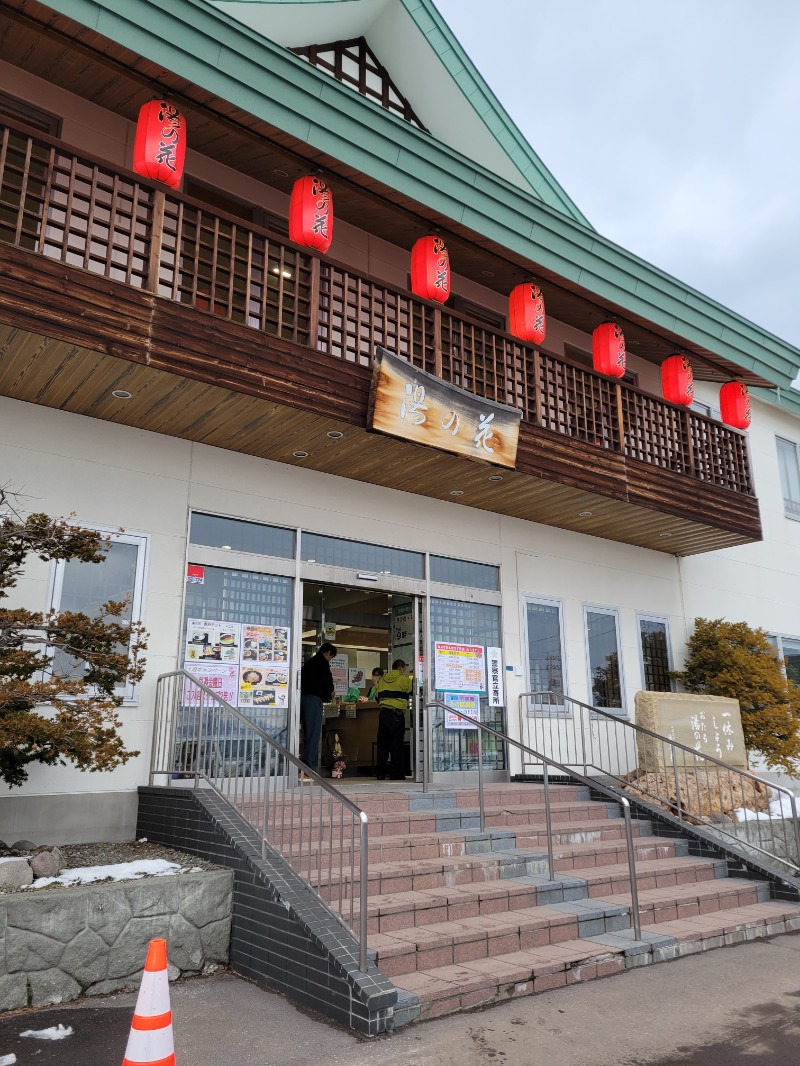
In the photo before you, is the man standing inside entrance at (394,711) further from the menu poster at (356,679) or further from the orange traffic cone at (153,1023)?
the orange traffic cone at (153,1023)

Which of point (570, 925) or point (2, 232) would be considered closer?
point (570, 925)

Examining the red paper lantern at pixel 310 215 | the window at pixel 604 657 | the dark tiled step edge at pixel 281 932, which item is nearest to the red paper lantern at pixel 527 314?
the red paper lantern at pixel 310 215

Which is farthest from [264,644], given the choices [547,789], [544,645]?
[544,645]

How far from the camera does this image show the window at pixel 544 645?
36.9 feet

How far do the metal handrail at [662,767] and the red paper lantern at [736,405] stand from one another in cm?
527

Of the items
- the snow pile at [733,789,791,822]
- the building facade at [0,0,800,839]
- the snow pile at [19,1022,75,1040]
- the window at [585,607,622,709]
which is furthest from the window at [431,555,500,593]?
the snow pile at [19,1022,75,1040]

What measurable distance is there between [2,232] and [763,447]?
44.7 feet

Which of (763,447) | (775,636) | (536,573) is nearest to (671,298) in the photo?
(536,573)

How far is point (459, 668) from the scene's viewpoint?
10469mm

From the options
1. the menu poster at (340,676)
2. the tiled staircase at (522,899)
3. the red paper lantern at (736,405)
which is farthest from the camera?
the menu poster at (340,676)

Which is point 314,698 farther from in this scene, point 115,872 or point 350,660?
point 350,660

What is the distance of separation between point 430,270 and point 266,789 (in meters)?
6.05

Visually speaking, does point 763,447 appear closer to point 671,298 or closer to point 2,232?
point 671,298

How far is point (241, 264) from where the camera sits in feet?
30.3
